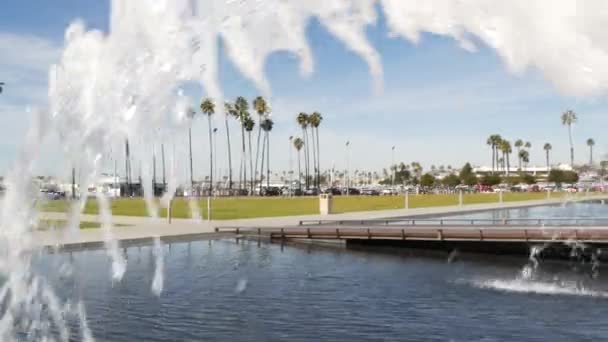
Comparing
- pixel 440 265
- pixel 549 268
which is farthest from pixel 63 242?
pixel 549 268

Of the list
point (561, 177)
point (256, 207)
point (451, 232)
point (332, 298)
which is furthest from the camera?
point (561, 177)

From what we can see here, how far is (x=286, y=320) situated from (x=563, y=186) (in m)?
156

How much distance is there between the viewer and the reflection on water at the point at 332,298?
17266mm

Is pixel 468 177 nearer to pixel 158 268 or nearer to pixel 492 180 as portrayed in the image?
pixel 492 180

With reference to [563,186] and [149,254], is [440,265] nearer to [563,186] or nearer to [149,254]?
[149,254]

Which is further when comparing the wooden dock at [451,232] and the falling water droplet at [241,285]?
the wooden dock at [451,232]

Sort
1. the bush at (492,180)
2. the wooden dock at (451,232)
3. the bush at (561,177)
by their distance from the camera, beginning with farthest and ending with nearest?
the bush at (492,180), the bush at (561,177), the wooden dock at (451,232)

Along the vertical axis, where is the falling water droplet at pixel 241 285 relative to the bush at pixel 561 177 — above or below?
below

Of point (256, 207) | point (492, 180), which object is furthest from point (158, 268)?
point (492, 180)

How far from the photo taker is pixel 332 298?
71.5ft

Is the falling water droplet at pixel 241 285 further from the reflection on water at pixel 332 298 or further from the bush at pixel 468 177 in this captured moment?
the bush at pixel 468 177

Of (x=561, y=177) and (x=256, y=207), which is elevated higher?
(x=561, y=177)

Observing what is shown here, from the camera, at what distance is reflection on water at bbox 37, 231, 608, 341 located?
1727 cm

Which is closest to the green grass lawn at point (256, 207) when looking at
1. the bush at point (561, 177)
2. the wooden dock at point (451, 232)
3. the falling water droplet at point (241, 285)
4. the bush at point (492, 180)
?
the wooden dock at point (451, 232)
